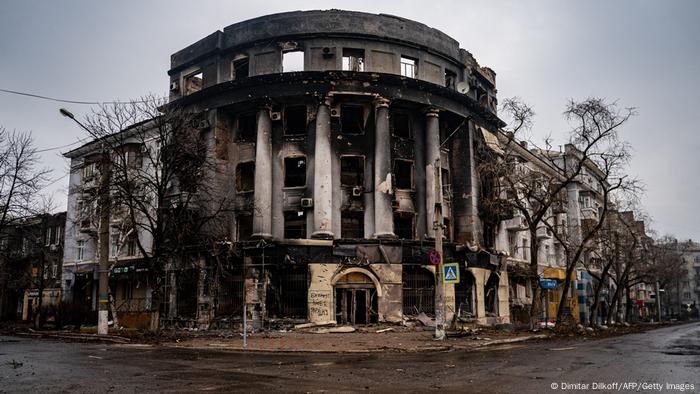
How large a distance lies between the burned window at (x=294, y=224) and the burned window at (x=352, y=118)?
519 cm

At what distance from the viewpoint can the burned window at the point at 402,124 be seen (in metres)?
32.6

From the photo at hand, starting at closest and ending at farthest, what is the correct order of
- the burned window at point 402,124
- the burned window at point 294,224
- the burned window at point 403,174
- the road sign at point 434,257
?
the road sign at point 434,257
the burned window at point 294,224
the burned window at point 403,174
the burned window at point 402,124

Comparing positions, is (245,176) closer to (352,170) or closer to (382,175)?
(352,170)

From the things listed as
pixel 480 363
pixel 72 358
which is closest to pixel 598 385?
pixel 480 363

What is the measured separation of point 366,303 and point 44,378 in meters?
19.3

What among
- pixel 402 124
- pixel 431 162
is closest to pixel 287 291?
pixel 431 162

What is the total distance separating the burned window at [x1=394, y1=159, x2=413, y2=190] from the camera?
32.0 m

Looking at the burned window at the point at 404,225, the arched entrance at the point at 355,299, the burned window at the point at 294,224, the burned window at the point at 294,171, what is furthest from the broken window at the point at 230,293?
the burned window at the point at 404,225

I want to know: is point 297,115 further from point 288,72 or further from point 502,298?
point 502,298

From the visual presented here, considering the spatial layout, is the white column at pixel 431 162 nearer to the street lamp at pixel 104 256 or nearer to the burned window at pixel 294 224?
the burned window at pixel 294 224

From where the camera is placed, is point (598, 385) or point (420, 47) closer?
point (598, 385)

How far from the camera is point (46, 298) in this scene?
4719 cm

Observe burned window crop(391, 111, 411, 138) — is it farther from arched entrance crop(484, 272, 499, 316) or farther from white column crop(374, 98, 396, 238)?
arched entrance crop(484, 272, 499, 316)

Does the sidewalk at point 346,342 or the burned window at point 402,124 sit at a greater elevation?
the burned window at point 402,124
